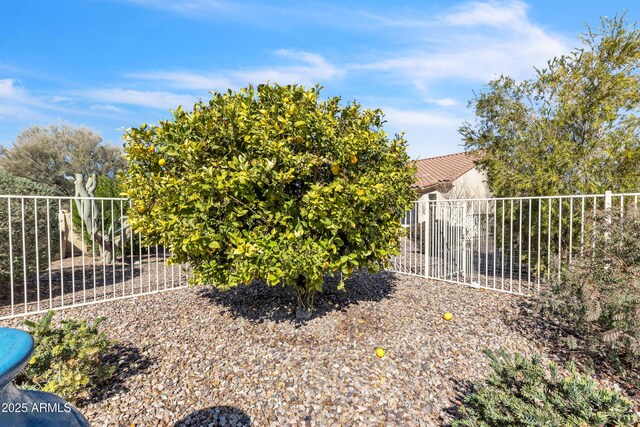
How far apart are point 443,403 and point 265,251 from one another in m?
1.95

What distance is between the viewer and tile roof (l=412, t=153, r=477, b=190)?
15.5 m

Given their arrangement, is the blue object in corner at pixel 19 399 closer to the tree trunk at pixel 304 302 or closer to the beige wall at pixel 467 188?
the tree trunk at pixel 304 302

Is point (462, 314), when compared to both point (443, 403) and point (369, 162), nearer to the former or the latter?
point (443, 403)

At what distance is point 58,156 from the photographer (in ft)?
59.7

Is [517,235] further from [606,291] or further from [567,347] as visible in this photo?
[606,291]

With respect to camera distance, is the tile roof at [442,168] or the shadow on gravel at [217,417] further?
the tile roof at [442,168]

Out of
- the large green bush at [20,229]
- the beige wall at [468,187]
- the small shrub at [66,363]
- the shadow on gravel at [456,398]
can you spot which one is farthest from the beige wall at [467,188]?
the small shrub at [66,363]

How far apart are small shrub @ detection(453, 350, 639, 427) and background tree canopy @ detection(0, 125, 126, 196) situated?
19515mm

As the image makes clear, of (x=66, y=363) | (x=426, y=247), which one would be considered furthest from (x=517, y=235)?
(x=66, y=363)

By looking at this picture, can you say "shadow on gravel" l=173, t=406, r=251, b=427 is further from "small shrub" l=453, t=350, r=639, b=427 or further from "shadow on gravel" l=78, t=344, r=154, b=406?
"small shrub" l=453, t=350, r=639, b=427

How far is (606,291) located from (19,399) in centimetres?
409

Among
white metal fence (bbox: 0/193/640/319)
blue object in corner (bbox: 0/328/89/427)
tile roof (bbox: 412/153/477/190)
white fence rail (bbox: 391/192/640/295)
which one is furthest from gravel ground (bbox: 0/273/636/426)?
tile roof (bbox: 412/153/477/190)

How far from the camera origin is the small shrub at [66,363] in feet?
8.42

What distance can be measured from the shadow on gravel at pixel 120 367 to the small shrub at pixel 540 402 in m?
2.77
